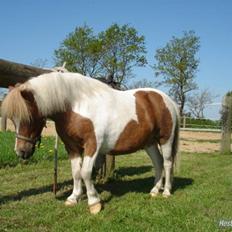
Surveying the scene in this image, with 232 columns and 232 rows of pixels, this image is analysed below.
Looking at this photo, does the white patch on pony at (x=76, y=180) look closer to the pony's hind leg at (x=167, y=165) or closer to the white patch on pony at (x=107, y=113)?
the white patch on pony at (x=107, y=113)

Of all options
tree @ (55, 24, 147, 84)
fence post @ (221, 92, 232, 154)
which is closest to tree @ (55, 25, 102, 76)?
tree @ (55, 24, 147, 84)

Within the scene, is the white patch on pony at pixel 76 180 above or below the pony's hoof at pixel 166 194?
above

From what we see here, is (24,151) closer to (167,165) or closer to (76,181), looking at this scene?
(76,181)

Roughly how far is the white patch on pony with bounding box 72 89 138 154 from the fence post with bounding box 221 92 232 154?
773 cm

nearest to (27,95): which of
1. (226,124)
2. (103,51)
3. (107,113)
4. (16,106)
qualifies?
(16,106)

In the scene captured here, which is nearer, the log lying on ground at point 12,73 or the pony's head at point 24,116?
the pony's head at point 24,116

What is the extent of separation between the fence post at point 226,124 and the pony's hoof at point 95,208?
27.2 ft

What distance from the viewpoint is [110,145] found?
19.8 feet

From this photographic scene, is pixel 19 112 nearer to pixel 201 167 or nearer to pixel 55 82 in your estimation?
pixel 55 82

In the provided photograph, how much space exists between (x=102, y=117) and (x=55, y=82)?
0.77 m

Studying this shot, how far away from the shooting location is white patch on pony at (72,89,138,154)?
228 inches

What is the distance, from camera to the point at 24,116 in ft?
17.7

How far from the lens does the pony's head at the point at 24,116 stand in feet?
17.6

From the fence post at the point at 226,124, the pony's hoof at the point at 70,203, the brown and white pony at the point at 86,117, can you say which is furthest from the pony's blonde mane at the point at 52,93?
the fence post at the point at 226,124
